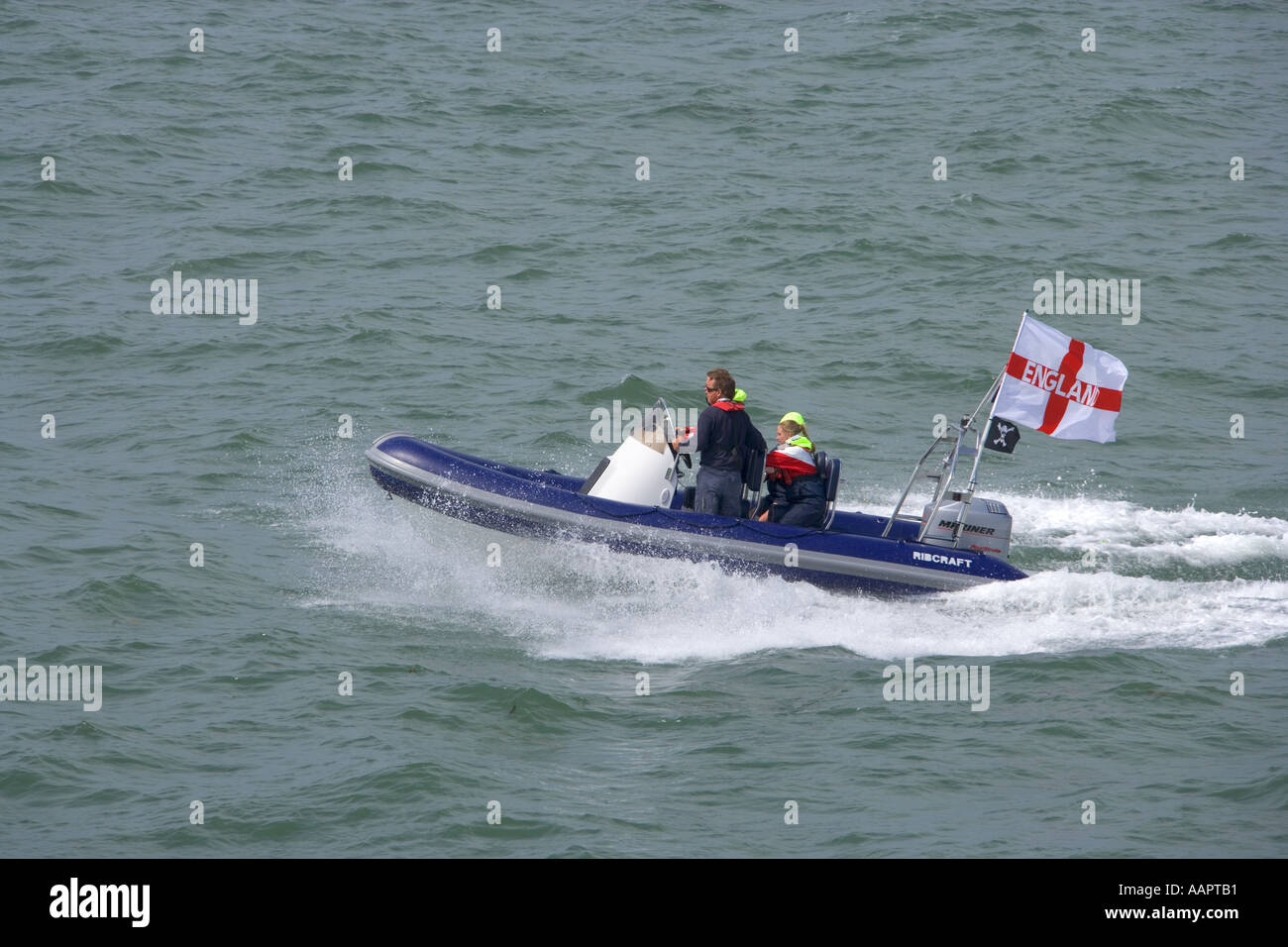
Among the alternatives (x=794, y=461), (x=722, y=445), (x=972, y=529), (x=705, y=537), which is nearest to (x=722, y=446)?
(x=722, y=445)

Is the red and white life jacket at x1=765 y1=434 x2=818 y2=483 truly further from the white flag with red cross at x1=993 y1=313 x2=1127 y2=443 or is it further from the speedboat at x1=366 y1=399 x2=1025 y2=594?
the white flag with red cross at x1=993 y1=313 x2=1127 y2=443

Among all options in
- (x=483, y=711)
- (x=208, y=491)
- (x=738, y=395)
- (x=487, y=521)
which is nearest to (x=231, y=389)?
(x=208, y=491)

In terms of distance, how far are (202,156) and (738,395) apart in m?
12.7

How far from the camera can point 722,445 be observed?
10.4 m

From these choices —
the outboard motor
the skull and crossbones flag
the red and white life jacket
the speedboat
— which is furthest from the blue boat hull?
the skull and crossbones flag

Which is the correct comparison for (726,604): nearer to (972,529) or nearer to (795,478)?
(795,478)

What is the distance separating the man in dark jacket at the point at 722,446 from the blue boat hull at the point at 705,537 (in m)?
0.29

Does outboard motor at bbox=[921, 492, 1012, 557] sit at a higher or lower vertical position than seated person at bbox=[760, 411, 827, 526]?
lower

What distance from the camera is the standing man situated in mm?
10320

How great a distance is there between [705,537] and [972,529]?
189 centimetres

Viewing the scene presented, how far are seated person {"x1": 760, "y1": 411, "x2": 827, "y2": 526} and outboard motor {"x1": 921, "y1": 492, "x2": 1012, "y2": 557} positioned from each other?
79 centimetres

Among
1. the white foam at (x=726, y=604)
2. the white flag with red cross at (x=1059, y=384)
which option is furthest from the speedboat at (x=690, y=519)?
the white flag with red cross at (x=1059, y=384)

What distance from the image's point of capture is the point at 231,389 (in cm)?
1473

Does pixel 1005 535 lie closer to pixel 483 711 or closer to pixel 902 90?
pixel 483 711
